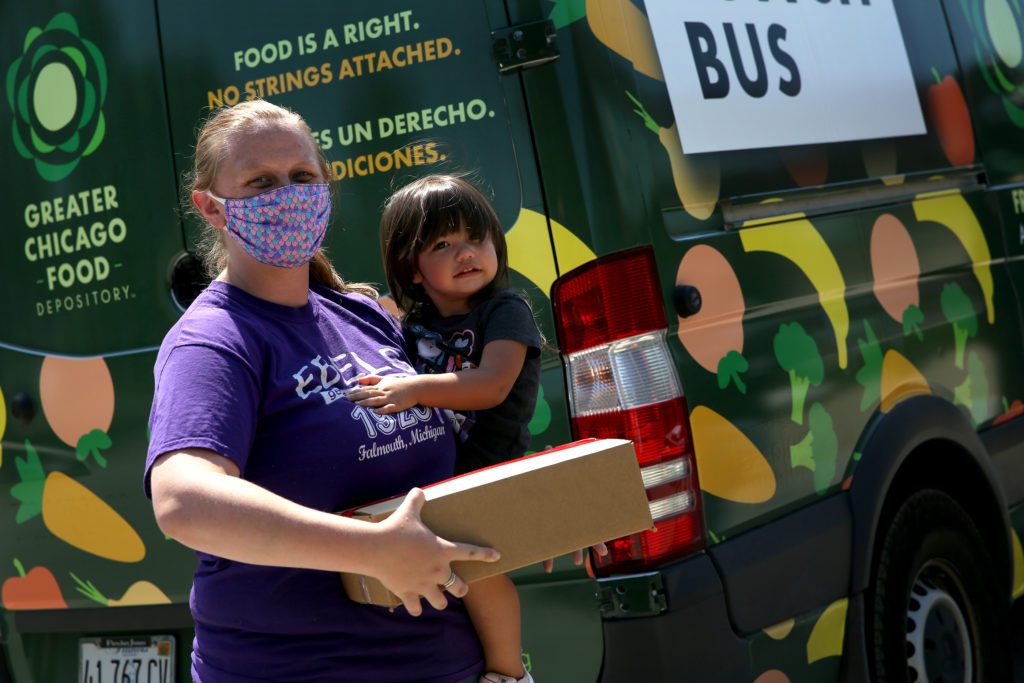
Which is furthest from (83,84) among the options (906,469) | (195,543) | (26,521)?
(906,469)

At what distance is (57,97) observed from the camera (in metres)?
3.21

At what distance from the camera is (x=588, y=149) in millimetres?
2697

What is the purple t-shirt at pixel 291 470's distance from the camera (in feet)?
5.74

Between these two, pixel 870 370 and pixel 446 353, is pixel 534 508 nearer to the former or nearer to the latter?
pixel 446 353

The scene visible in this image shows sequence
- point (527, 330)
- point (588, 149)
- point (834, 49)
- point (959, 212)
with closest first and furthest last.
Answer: point (527, 330)
point (588, 149)
point (834, 49)
point (959, 212)

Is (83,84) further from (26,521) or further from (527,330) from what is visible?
(527,330)

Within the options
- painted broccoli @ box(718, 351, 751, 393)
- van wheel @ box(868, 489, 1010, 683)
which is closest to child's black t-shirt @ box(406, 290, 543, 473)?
painted broccoli @ box(718, 351, 751, 393)

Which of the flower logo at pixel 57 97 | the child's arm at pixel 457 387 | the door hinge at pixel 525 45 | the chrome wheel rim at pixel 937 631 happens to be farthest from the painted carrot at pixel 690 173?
the flower logo at pixel 57 97

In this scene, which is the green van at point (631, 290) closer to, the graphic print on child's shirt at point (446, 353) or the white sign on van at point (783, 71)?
the white sign on van at point (783, 71)

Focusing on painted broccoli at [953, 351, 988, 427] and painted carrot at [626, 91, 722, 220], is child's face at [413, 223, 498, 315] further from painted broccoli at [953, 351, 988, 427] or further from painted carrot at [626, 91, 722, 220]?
painted broccoli at [953, 351, 988, 427]

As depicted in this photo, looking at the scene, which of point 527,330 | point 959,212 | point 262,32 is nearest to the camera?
point 527,330

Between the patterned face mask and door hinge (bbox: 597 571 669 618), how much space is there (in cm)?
109

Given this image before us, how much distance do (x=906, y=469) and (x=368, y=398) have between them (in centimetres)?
207

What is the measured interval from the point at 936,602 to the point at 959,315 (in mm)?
870
